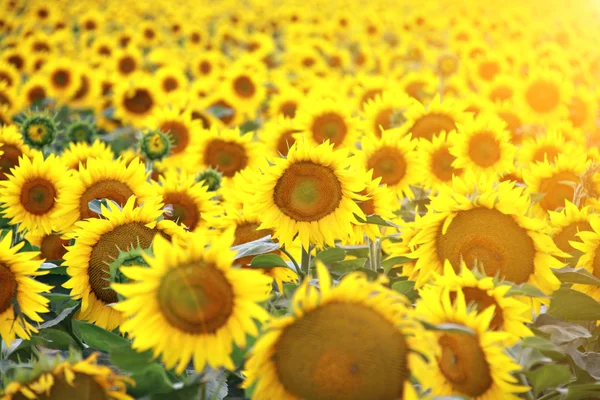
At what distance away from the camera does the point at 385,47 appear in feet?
40.0

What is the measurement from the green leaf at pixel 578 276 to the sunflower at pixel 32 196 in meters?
2.56

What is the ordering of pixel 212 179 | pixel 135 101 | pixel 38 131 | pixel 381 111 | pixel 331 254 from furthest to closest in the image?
pixel 135 101, pixel 381 111, pixel 38 131, pixel 212 179, pixel 331 254

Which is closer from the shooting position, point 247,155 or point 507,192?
point 507,192

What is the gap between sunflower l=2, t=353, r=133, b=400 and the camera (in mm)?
1862

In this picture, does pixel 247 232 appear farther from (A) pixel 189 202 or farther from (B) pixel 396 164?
(B) pixel 396 164

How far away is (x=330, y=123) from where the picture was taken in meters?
5.40

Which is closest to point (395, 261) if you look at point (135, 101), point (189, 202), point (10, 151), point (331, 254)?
point (331, 254)

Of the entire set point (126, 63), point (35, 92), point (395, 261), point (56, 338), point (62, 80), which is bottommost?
point (56, 338)

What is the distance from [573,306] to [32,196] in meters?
2.77

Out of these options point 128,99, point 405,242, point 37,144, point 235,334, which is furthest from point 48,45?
point 235,334

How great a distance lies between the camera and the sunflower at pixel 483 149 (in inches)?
168

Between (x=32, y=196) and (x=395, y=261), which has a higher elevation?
(x=32, y=196)

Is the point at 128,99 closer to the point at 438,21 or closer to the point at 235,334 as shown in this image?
the point at 235,334

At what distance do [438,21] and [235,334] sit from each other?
1264cm
